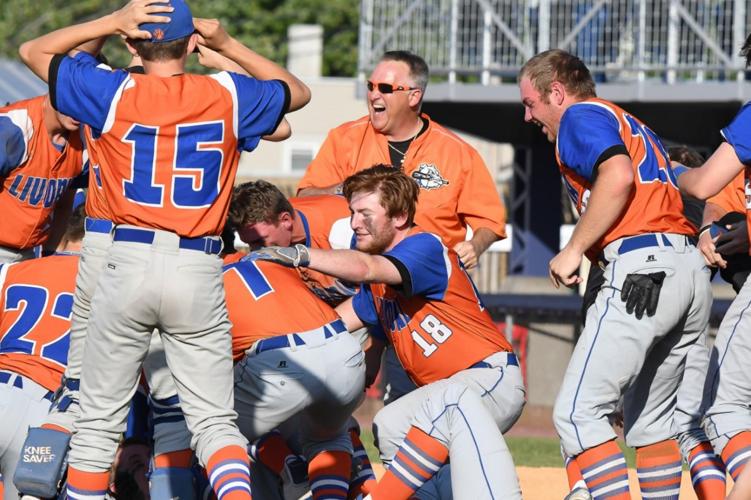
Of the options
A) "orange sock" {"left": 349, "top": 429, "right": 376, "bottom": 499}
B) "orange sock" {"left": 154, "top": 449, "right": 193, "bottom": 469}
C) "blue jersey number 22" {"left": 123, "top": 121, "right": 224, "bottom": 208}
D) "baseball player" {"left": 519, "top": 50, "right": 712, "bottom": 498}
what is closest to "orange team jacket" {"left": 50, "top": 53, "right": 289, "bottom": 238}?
"blue jersey number 22" {"left": 123, "top": 121, "right": 224, "bottom": 208}

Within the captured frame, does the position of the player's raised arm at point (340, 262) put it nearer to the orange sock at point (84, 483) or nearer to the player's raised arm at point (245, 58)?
the player's raised arm at point (245, 58)

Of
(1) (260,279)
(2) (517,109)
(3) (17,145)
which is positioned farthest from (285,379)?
(2) (517,109)

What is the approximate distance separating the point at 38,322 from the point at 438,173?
2.38m

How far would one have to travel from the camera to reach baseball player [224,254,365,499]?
5.98 metres

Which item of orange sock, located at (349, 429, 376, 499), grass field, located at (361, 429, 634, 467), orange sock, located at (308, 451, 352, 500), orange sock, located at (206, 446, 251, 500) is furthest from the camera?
grass field, located at (361, 429, 634, 467)

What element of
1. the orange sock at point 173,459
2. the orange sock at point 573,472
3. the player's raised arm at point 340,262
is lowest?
the orange sock at point 573,472

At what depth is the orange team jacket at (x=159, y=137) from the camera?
538 cm

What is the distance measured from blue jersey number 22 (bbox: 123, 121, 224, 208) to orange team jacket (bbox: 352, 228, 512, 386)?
3.31 ft

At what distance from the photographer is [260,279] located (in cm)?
622

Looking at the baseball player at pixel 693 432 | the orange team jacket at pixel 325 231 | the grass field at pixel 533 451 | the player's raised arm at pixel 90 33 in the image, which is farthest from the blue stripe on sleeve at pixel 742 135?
the grass field at pixel 533 451

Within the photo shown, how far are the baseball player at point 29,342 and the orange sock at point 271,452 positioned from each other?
1.17 m

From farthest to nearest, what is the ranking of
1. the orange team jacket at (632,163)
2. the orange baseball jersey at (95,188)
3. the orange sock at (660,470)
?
the orange sock at (660,470), the orange team jacket at (632,163), the orange baseball jersey at (95,188)

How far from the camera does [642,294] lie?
5836mm

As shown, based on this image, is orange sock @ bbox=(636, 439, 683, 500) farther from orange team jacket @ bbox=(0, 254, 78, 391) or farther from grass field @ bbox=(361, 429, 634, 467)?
grass field @ bbox=(361, 429, 634, 467)
